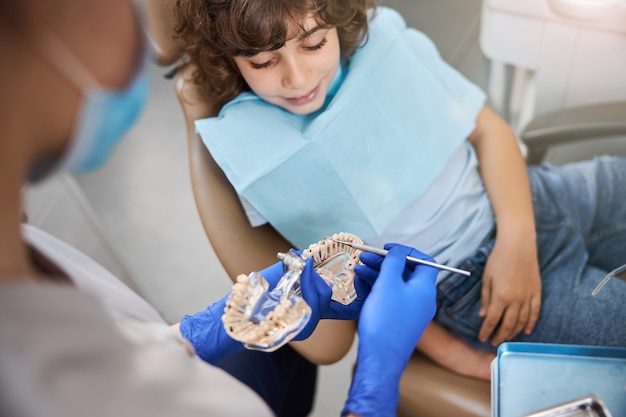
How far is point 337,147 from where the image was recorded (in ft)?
3.42

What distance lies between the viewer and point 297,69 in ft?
3.21

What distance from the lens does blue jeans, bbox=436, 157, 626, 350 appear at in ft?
3.49

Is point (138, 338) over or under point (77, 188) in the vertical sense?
over

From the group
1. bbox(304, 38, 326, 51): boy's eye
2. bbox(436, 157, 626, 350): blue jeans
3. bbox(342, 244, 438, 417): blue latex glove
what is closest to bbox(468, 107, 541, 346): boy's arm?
bbox(436, 157, 626, 350): blue jeans

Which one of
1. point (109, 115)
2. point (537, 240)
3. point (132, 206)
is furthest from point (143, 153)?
point (109, 115)

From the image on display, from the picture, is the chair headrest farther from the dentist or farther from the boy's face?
the dentist

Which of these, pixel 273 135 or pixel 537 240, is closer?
pixel 273 135

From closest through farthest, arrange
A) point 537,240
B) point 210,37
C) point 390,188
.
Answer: point 210,37
point 390,188
point 537,240

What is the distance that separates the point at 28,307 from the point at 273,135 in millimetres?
633

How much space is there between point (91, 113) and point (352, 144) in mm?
654

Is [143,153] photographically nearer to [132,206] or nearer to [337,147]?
[132,206]

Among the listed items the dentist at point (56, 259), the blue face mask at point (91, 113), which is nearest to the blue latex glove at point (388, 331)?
the dentist at point (56, 259)

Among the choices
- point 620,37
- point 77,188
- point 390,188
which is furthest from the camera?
point 77,188

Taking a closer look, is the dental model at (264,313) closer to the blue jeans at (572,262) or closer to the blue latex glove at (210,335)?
the blue latex glove at (210,335)
